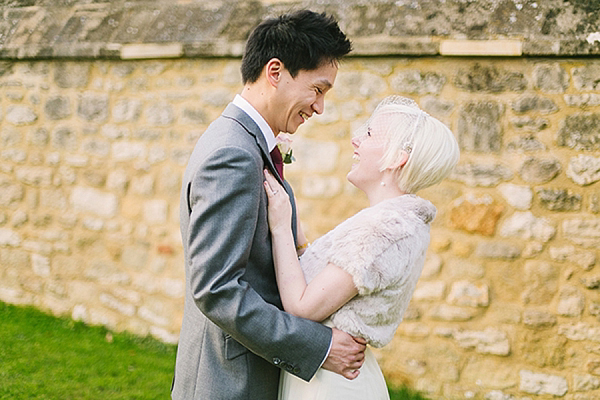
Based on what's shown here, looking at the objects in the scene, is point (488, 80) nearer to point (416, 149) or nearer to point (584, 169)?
point (584, 169)

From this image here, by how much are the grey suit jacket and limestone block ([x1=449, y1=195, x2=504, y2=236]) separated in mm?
2325

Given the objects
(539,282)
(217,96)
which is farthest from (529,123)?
(217,96)

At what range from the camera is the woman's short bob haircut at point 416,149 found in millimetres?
2023

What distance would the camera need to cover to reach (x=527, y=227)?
3855 mm

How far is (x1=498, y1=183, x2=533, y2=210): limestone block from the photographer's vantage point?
384 centimetres

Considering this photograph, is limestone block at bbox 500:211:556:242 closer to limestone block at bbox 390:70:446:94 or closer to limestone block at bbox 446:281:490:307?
limestone block at bbox 446:281:490:307

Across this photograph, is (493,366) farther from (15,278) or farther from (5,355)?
(15,278)

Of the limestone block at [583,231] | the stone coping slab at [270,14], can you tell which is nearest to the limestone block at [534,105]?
the stone coping slab at [270,14]

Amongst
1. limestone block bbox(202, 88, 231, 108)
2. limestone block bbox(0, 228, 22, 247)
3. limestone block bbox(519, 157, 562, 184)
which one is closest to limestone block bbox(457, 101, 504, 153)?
limestone block bbox(519, 157, 562, 184)

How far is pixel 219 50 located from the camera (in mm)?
4387

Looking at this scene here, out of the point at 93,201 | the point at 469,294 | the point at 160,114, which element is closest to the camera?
the point at 469,294

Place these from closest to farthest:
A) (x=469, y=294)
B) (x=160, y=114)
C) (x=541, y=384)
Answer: (x=541, y=384) → (x=469, y=294) → (x=160, y=114)

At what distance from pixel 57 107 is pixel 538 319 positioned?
4.17 meters

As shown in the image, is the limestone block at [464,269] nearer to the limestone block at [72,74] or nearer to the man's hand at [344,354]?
the man's hand at [344,354]
